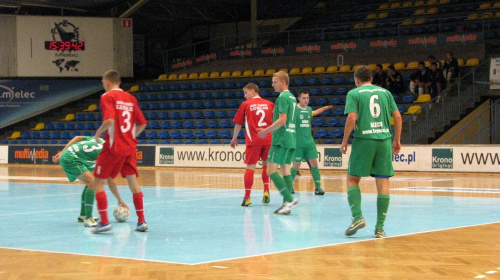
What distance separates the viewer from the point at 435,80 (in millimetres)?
26531

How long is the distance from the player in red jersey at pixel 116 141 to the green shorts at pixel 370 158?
8.60ft

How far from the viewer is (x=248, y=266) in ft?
23.0

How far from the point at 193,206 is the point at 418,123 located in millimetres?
14396

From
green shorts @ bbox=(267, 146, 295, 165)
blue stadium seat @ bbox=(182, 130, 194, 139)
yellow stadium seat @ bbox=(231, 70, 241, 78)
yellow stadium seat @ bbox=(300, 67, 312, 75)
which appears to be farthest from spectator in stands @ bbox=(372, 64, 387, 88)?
green shorts @ bbox=(267, 146, 295, 165)

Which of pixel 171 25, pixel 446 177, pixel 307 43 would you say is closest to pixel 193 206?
pixel 446 177

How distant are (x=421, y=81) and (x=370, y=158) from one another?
61.8 feet

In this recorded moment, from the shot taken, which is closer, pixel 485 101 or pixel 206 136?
pixel 485 101

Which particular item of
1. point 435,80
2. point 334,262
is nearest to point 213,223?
point 334,262

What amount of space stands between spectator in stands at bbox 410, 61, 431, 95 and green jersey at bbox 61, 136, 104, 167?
18.1 m

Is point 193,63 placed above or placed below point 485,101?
above

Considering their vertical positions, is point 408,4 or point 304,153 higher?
point 408,4

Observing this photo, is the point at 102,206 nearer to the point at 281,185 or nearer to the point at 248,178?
the point at 281,185

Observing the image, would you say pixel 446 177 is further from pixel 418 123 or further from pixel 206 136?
pixel 206 136

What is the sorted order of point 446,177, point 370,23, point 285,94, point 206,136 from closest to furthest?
point 285,94
point 446,177
point 206,136
point 370,23
